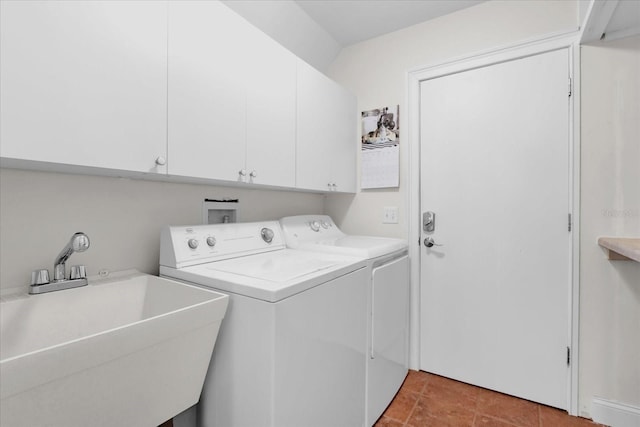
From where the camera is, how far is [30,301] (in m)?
1.01

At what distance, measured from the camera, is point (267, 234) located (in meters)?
1.82

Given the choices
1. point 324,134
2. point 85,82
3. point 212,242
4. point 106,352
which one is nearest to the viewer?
point 106,352

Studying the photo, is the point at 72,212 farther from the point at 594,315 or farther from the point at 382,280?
the point at 594,315

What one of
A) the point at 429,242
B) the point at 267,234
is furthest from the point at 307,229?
the point at 429,242

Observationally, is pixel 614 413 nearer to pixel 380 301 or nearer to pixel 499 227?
pixel 499 227

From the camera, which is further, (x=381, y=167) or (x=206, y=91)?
(x=381, y=167)

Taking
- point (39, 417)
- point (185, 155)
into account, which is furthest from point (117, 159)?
point (39, 417)

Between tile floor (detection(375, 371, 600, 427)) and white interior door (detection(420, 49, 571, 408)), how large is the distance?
0.08 metres

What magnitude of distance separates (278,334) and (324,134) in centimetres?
143

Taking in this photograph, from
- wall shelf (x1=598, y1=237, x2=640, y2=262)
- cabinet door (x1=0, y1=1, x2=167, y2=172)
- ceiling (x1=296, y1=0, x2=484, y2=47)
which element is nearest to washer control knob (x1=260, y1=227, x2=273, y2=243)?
cabinet door (x1=0, y1=1, x2=167, y2=172)

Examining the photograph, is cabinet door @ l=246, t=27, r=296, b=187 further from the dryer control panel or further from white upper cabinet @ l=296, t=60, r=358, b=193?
the dryer control panel

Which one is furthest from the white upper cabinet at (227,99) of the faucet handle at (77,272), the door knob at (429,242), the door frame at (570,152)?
the door knob at (429,242)

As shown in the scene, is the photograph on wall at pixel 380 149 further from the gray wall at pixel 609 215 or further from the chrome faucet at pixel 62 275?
the chrome faucet at pixel 62 275

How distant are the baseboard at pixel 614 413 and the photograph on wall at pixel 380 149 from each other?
5.55 feet
